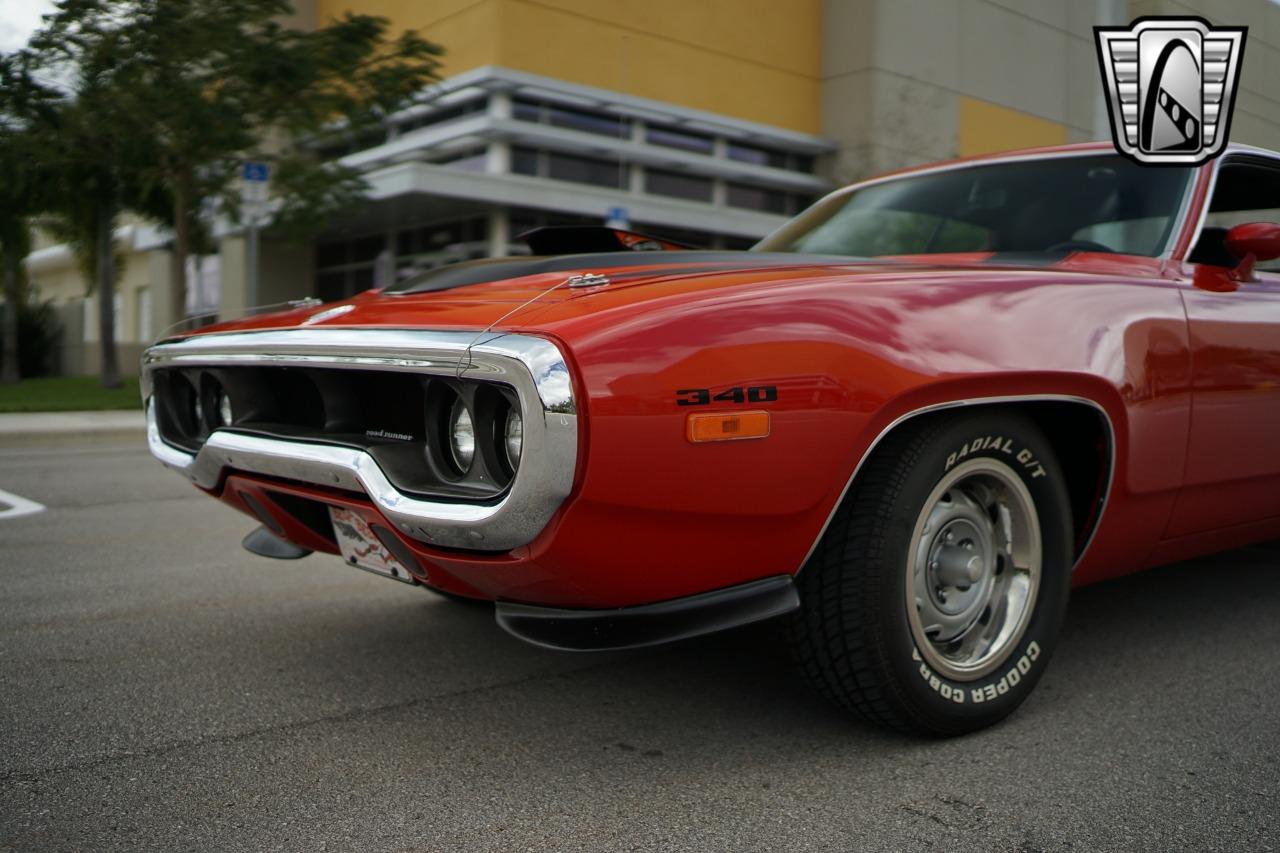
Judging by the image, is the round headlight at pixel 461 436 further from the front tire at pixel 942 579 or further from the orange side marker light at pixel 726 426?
the front tire at pixel 942 579

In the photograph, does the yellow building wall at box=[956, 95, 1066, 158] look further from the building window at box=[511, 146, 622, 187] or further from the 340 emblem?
the 340 emblem

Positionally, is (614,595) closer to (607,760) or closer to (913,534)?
(607,760)

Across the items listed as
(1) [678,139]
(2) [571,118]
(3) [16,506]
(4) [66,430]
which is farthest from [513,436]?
(1) [678,139]

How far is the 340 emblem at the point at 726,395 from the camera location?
210 centimetres

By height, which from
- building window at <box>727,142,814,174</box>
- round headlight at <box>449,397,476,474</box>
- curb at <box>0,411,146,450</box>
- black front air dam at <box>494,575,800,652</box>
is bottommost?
curb at <box>0,411,146,450</box>

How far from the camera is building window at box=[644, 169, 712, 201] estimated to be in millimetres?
25891

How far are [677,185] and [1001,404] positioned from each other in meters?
24.4

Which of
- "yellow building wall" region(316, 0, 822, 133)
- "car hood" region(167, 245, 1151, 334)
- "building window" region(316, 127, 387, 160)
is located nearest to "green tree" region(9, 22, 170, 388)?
"building window" region(316, 127, 387, 160)

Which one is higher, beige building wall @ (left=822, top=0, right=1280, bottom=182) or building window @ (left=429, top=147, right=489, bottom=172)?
beige building wall @ (left=822, top=0, right=1280, bottom=182)

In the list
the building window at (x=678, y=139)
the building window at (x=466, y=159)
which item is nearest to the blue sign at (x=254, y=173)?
the building window at (x=466, y=159)

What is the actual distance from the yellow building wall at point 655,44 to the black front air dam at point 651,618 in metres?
20.9

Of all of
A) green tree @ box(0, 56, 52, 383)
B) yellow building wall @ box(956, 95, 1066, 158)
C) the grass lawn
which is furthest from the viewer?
yellow building wall @ box(956, 95, 1066, 158)

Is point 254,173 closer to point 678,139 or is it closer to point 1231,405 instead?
point 1231,405

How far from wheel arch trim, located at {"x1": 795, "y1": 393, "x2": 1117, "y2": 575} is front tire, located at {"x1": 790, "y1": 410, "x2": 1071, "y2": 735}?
0.14 feet
